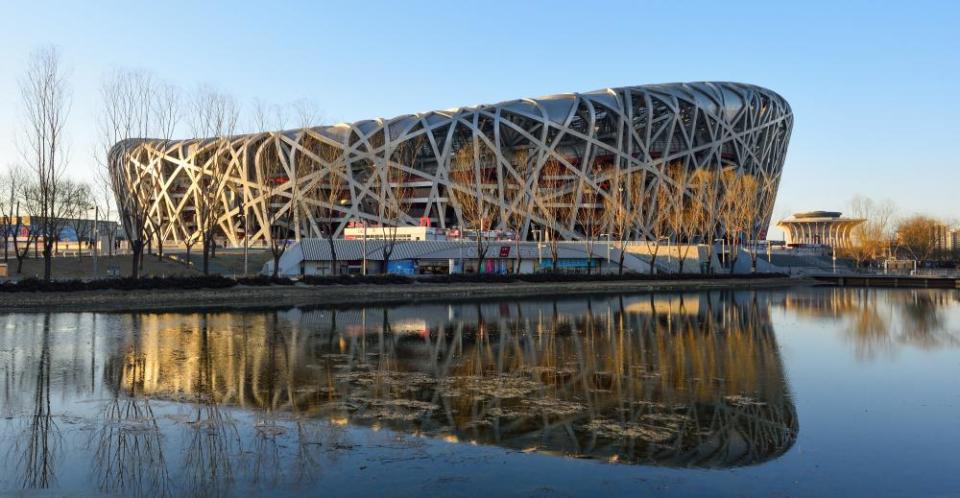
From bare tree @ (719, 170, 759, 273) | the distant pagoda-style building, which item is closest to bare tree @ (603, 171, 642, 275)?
bare tree @ (719, 170, 759, 273)

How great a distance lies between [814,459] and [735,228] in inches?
2190

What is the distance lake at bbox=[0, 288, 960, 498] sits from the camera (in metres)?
7.46

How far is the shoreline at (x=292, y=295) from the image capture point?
29.0 m

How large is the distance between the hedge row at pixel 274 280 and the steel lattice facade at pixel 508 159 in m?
16.0

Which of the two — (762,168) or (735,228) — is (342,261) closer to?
(735,228)

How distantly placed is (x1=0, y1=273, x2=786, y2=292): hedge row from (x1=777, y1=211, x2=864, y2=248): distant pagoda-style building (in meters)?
65.6

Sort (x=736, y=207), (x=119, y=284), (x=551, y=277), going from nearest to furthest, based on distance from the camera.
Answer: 1. (x=119, y=284)
2. (x=551, y=277)
3. (x=736, y=207)

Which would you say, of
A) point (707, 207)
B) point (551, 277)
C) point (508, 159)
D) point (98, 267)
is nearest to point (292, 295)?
point (551, 277)

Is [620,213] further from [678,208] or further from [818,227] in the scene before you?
[818,227]

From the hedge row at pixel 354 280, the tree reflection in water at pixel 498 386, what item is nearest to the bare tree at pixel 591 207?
the hedge row at pixel 354 280

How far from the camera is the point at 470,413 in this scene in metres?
10.4

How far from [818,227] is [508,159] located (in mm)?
69176

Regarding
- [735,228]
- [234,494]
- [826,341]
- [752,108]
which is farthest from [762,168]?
[234,494]

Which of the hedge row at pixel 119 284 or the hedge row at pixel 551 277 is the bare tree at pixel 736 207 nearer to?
the hedge row at pixel 551 277
